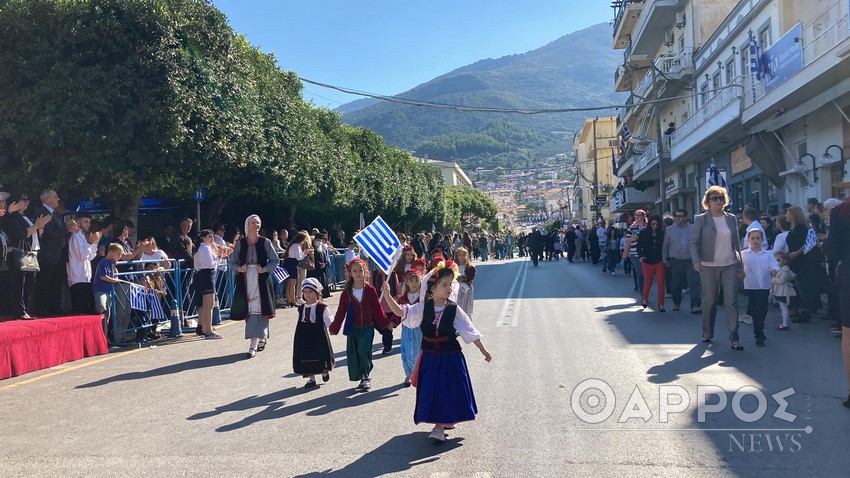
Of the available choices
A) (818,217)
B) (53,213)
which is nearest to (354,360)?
(53,213)

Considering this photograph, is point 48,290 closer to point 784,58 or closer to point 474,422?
point 474,422

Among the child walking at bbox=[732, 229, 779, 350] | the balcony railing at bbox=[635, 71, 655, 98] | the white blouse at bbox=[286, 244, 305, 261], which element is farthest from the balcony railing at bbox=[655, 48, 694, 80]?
the child walking at bbox=[732, 229, 779, 350]

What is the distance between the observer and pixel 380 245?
893cm

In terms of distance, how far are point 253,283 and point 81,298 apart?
2912 mm

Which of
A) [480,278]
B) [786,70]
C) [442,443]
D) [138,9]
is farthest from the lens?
[480,278]

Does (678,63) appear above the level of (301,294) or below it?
above

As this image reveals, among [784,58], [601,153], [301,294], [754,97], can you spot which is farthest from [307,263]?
[601,153]

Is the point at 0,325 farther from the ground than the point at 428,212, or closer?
closer

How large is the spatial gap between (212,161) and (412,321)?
10308 mm

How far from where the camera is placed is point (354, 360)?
7.55 meters

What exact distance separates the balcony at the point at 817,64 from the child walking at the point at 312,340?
12424mm

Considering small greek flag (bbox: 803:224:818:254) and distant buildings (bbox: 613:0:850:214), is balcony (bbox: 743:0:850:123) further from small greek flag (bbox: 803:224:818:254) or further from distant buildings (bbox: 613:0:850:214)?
small greek flag (bbox: 803:224:818:254)

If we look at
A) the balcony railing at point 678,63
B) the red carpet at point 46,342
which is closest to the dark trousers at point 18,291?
the red carpet at point 46,342

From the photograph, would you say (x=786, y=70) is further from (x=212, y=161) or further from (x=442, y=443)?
(x=442, y=443)
